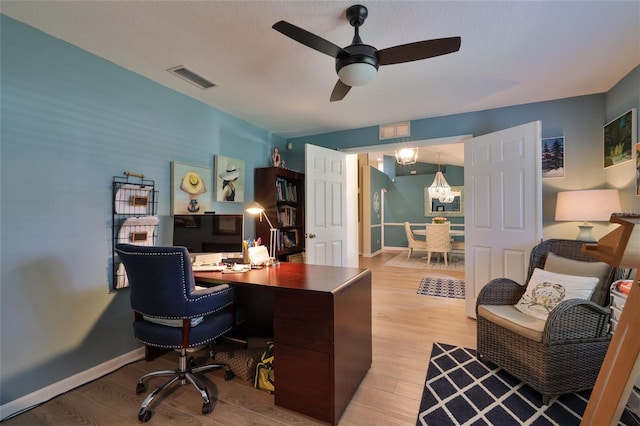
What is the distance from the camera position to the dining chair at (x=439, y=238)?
6.09 meters

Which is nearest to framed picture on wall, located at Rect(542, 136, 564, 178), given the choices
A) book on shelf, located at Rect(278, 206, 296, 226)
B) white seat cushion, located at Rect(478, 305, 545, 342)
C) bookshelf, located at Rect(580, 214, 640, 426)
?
white seat cushion, located at Rect(478, 305, 545, 342)

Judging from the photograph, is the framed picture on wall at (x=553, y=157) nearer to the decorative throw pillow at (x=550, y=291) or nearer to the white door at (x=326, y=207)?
the decorative throw pillow at (x=550, y=291)

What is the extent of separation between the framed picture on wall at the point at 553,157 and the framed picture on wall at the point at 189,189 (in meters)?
3.63

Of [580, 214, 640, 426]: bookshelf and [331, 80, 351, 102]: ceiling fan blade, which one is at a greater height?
[331, 80, 351, 102]: ceiling fan blade

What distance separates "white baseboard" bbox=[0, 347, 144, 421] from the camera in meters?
1.69

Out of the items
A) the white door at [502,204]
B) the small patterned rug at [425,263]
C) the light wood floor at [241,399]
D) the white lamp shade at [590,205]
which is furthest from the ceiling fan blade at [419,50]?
the small patterned rug at [425,263]

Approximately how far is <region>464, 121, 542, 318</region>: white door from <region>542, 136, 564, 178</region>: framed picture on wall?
507mm

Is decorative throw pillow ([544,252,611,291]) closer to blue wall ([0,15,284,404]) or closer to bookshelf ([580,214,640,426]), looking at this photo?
bookshelf ([580,214,640,426])

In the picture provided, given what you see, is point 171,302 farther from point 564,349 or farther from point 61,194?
point 564,349

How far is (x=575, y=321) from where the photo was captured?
5.74 feet

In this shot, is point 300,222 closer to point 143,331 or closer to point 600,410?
point 143,331

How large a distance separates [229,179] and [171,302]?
190 centimetres

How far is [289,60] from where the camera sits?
2.18 m

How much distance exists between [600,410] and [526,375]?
42.0 inches
